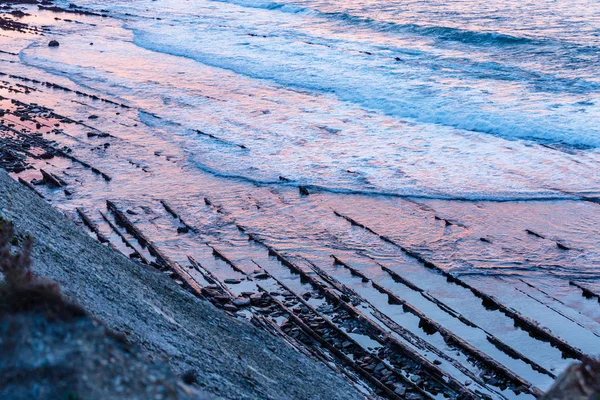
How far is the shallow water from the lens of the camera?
14.8 m

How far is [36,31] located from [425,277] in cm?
4672

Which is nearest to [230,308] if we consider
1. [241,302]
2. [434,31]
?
[241,302]

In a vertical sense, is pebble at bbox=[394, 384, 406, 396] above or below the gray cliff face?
below

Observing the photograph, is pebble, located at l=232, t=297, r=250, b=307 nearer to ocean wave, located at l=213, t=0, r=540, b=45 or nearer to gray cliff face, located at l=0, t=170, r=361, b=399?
gray cliff face, located at l=0, t=170, r=361, b=399

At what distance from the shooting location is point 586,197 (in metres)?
19.3

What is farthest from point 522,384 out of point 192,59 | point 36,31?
point 36,31

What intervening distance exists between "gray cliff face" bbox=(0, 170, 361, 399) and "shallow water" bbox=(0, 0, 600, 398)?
2.55m

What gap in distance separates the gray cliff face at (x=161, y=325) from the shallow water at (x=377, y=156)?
2.55 meters

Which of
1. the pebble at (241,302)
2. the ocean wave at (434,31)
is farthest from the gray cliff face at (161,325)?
the ocean wave at (434,31)

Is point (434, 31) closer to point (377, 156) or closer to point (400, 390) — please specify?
point (377, 156)

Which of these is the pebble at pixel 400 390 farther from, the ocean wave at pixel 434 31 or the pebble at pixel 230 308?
the ocean wave at pixel 434 31

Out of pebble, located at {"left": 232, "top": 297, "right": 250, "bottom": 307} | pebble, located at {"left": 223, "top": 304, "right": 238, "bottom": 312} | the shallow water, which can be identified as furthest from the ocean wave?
pebble, located at {"left": 223, "top": 304, "right": 238, "bottom": 312}

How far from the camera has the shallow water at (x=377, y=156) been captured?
14836 mm

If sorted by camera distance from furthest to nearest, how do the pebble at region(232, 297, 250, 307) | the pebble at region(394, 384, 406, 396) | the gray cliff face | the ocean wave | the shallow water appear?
the ocean wave
the shallow water
the pebble at region(232, 297, 250, 307)
the pebble at region(394, 384, 406, 396)
the gray cliff face
